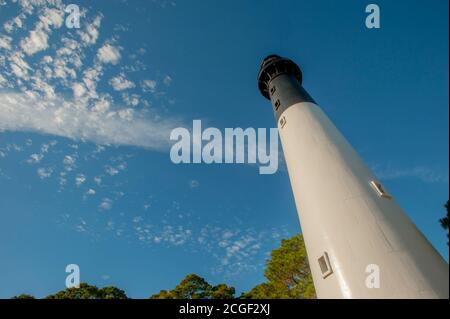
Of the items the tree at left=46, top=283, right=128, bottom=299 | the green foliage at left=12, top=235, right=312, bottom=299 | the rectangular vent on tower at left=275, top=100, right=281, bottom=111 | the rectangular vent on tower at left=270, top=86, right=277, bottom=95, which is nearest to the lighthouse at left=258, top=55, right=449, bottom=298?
the rectangular vent on tower at left=275, top=100, right=281, bottom=111

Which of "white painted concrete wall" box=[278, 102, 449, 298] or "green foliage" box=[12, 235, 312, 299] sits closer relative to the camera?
"white painted concrete wall" box=[278, 102, 449, 298]

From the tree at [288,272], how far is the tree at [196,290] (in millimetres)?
3259

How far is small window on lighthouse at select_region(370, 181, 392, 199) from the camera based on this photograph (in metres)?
5.98

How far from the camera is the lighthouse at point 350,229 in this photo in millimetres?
4398

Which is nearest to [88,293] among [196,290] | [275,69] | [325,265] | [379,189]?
[196,290]

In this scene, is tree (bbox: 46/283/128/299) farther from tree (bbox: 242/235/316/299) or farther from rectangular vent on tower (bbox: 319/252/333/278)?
rectangular vent on tower (bbox: 319/252/333/278)

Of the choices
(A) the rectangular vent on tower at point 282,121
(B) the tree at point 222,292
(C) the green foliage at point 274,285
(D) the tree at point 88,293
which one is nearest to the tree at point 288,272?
(C) the green foliage at point 274,285

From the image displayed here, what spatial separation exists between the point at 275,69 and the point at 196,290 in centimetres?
1766

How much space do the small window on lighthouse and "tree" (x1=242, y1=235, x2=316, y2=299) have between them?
1064 cm

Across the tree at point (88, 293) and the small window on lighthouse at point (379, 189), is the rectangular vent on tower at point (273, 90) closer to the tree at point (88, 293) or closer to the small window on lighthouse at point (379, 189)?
the small window on lighthouse at point (379, 189)

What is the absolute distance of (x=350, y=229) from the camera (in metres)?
5.23

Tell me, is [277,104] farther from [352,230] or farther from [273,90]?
[352,230]
